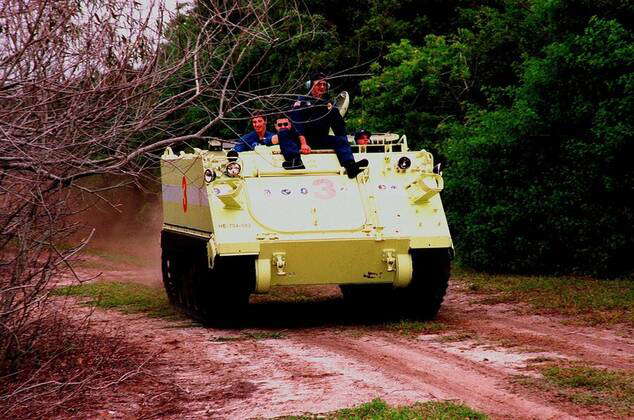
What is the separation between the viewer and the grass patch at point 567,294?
13.8 m

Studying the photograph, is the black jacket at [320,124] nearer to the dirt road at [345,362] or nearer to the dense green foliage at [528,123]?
the dense green foliage at [528,123]

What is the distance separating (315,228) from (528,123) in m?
6.60

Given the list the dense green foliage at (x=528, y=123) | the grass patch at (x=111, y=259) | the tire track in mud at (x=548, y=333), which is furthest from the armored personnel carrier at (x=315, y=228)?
the grass patch at (x=111, y=259)

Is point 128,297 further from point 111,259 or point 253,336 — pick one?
point 111,259

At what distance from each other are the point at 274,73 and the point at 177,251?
9299mm

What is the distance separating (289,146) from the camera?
13.6 m

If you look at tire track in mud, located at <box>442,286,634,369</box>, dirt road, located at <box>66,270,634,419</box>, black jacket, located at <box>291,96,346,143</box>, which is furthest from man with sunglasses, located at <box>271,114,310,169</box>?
tire track in mud, located at <box>442,286,634,369</box>

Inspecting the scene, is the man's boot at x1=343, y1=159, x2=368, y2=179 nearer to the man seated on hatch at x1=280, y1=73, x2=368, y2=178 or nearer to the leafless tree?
the man seated on hatch at x1=280, y1=73, x2=368, y2=178

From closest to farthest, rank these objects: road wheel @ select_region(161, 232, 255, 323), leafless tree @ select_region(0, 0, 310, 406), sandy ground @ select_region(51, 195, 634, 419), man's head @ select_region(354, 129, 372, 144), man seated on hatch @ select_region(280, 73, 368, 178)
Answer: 1. leafless tree @ select_region(0, 0, 310, 406)
2. sandy ground @ select_region(51, 195, 634, 419)
3. road wheel @ select_region(161, 232, 255, 323)
4. man seated on hatch @ select_region(280, 73, 368, 178)
5. man's head @ select_region(354, 129, 372, 144)

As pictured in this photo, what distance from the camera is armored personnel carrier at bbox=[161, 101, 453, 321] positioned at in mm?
12758

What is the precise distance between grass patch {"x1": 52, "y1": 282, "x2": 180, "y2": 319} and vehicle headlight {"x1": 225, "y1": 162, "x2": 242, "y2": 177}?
2759mm

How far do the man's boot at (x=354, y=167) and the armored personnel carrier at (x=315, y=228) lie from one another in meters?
0.06

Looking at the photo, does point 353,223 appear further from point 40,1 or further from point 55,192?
point 40,1

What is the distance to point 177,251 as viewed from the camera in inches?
626
